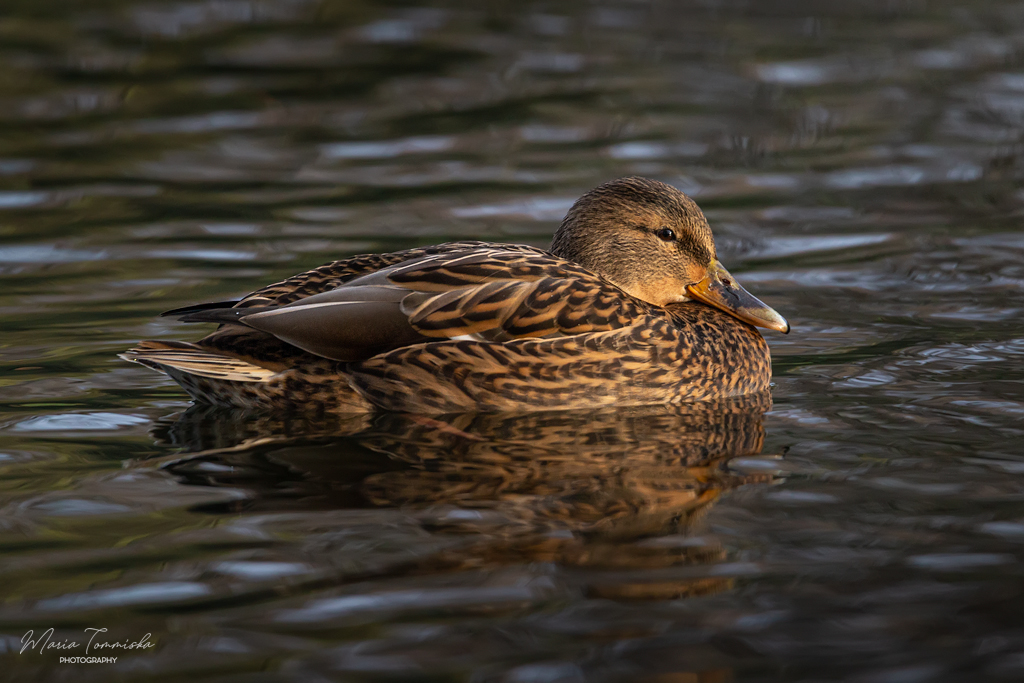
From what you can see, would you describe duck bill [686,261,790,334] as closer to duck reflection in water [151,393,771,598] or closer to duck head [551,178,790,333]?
duck head [551,178,790,333]

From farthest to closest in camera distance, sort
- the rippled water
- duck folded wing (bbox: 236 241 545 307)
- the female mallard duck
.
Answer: duck folded wing (bbox: 236 241 545 307) < the female mallard duck < the rippled water

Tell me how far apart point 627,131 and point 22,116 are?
5.98 m

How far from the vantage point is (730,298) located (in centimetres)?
740

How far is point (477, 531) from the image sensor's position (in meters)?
5.20

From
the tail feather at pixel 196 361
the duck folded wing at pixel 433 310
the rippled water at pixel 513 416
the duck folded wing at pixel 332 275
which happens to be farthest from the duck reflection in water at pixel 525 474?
the duck folded wing at pixel 332 275

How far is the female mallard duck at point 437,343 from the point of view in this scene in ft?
21.5

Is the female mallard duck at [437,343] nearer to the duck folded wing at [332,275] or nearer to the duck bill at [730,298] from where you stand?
the duck folded wing at [332,275]

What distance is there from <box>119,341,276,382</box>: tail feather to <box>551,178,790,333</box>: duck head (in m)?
1.89

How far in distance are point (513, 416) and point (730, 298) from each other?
1.47 metres

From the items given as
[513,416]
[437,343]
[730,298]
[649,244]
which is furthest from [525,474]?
[730,298]

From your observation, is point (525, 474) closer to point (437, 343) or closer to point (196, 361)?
point (437, 343)

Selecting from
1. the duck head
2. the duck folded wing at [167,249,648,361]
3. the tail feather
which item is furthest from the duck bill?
the tail feather

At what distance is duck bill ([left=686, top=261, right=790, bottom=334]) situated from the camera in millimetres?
7332

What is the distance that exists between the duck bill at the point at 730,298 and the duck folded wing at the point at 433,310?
2.59ft
